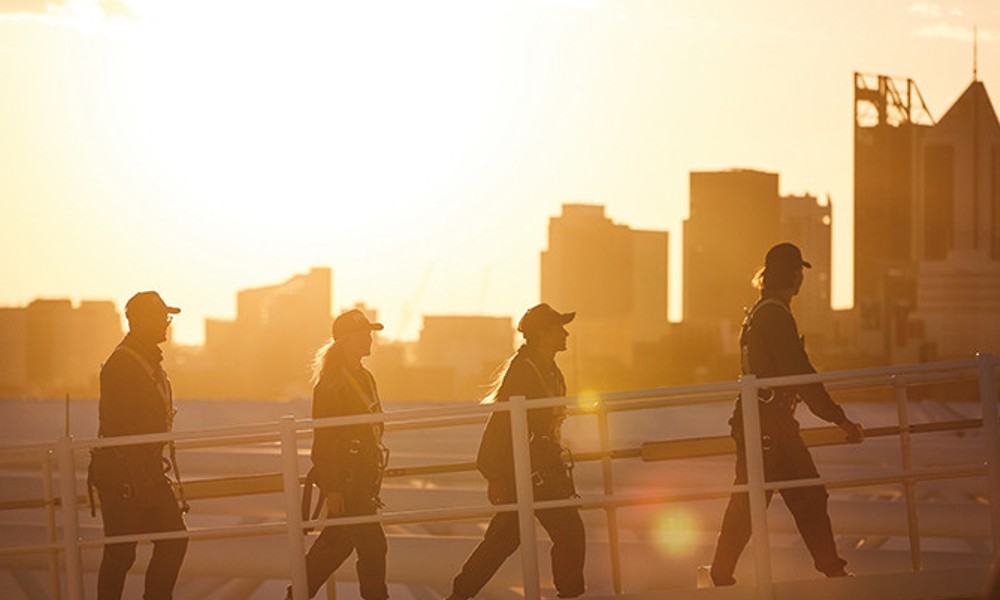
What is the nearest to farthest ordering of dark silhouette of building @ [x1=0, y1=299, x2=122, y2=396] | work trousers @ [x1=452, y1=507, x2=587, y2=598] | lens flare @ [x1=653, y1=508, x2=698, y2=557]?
work trousers @ [x1=452, y1=507, x2=587, y2=598]
lens flare @ [x1=653, y1=508, x2=698, y2=557]
dark silhouette of building @ [x1=0, y1=299, x2=122, y2=396]

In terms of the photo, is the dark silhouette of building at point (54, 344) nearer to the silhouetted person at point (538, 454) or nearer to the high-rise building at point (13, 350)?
the high-rise building at point (13, 350)

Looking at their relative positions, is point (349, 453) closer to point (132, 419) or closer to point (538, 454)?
point (538, 454)

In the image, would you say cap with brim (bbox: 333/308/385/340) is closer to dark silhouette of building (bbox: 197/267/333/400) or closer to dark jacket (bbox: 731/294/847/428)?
dark jacket (bbox: 731/294/847/428)

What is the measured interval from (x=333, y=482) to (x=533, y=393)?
1342 mm

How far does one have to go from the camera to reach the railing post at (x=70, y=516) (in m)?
10.9

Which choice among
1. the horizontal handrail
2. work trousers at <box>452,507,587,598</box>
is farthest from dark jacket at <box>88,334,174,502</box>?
work trousers at <box>452,507,587,598</box>

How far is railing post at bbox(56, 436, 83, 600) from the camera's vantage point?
35.7ft

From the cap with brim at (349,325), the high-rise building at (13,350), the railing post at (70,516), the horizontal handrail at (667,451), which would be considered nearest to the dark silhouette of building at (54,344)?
the high-rise building at (13,350)

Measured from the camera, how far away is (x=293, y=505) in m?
10.6

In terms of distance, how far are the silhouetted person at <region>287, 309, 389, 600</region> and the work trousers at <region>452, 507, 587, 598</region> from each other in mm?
578

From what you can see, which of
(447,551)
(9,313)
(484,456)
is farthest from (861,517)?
(9,313)

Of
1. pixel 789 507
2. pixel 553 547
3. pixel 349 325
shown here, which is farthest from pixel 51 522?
pixel 789 507

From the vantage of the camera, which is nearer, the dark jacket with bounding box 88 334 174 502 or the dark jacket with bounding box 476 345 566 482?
the dark jacket with bounding box 476 345 566 482

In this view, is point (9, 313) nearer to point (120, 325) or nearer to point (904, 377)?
point (120, 325)
